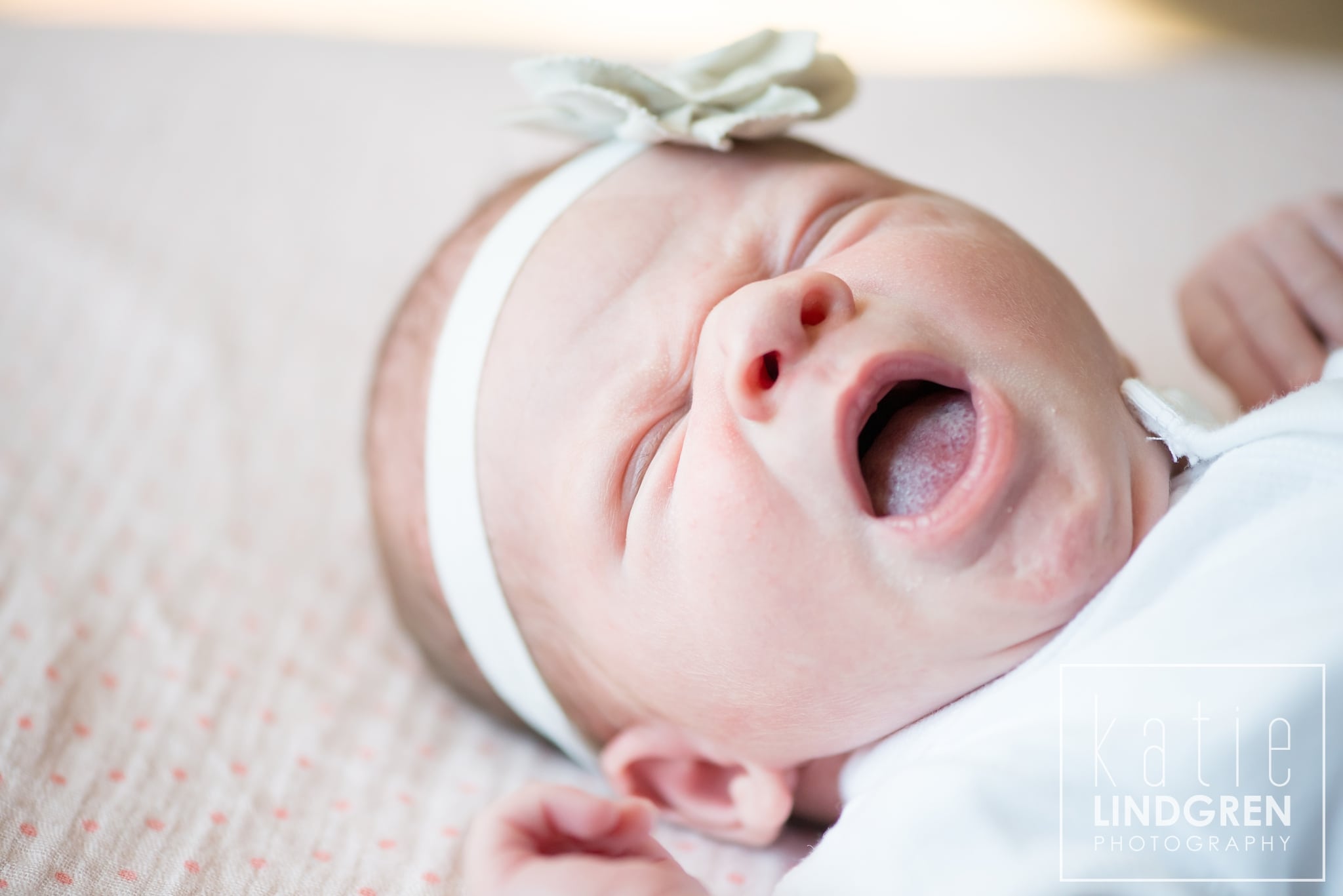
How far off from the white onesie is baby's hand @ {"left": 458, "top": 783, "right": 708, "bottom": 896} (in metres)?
0.11

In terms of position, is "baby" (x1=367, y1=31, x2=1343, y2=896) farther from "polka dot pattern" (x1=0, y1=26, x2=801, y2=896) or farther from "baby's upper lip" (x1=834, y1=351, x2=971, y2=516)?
"polka dot pattern" (x1=0, y1=26, x2=801, y2=896)

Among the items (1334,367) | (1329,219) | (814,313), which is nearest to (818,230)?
(814,313)

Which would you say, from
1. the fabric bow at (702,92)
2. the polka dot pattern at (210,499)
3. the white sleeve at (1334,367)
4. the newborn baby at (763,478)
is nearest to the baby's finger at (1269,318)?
the white sleeve at (1334,367)

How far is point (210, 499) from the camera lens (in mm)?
1303

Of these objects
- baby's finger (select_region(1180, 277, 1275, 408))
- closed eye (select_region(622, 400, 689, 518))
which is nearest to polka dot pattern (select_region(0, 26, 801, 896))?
closed eye (select_region(622, 400, 689, 518))

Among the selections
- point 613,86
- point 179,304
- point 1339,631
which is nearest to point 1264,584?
point 1339,631

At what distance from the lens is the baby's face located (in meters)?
0.78

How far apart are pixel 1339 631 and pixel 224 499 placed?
112cm

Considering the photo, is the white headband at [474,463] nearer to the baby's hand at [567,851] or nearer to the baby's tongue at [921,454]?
the baby's hand at [567,851]

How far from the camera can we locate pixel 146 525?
1.24 metres

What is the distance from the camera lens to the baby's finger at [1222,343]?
1.26 meters

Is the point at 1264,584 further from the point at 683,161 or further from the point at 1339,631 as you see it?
the point at 683,161

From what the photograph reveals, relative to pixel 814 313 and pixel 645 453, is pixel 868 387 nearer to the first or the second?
pixel 814 313

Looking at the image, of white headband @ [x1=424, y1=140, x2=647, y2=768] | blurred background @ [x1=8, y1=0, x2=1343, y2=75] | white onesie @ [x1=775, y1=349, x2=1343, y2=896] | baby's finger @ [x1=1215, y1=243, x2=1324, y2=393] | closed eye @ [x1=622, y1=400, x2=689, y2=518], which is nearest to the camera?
white onesie @ [x1=775, y1=349, x2=1343, y2=896]
